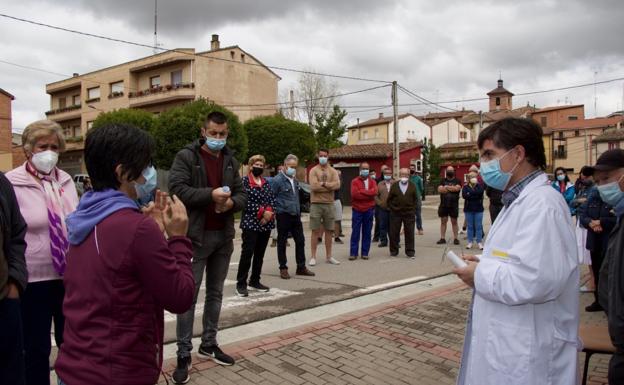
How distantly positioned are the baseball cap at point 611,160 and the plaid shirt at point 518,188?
8.72 feet

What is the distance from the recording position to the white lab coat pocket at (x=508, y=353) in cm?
215

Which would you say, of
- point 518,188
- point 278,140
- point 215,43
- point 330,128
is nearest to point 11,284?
point 518,188

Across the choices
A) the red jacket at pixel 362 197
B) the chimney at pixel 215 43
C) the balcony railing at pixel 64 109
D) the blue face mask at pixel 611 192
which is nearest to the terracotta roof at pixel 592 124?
the chimney at pixel 215 43

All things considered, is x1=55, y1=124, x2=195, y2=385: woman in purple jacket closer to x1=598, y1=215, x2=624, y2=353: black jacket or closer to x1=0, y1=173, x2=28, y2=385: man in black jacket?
x1=0, y1=173, x2=28, y2=385: man in black jacket

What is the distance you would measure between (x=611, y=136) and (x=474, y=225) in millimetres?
57818

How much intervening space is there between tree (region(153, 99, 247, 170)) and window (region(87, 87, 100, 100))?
78.9 ft

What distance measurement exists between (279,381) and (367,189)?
6646 millimetres

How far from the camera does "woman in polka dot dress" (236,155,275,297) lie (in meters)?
7.02

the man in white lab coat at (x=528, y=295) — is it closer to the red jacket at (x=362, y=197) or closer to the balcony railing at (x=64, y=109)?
the red jacket at (x=362, y=197)

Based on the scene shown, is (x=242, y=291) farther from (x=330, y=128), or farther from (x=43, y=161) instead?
(x=330, y=128)

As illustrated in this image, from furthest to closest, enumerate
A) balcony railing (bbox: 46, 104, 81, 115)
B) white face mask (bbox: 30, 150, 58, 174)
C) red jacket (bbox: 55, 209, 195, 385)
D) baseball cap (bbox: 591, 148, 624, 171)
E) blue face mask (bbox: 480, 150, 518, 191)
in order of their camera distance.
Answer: balcony railing (bbox: 46, 104, 81, 115) → baseball cap (bbox: 591, 148, 624, 171) → white face mask (bbox: 30, 150, 58, 174) → blue face mask (bbox: 480, 150, 518, 191) → red jacket (bbox: 55, 209, 195, 385)

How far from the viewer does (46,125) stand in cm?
346

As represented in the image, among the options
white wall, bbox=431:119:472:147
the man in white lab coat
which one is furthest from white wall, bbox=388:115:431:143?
the man in white lab coat

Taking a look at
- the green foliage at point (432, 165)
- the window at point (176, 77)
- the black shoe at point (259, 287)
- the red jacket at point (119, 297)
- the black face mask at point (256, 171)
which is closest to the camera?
the red jacket at point (119, 297)
